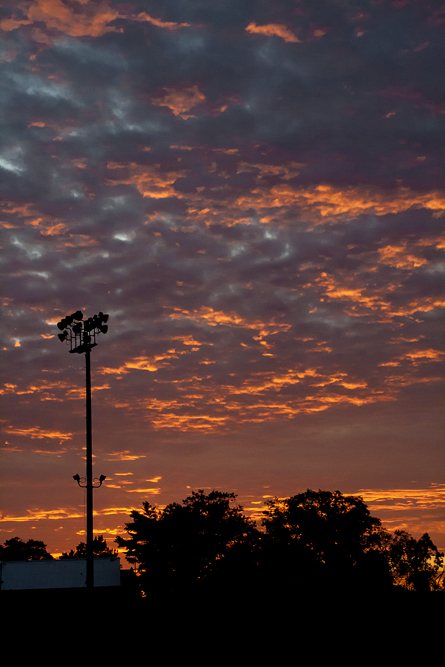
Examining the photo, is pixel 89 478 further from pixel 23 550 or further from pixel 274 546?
pixel 23 550

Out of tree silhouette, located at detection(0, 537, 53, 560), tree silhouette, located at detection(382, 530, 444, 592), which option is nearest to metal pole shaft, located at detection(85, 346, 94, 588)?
tree silhouette, located at detection(382, 530, 444, 592)

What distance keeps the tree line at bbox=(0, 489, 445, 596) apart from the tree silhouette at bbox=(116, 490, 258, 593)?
0.36 ft

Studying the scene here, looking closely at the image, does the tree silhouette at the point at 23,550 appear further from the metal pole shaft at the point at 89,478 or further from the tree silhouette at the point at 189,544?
the metal pole shaft at the point at 89,478

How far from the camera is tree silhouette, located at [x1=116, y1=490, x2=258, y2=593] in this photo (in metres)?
70.6

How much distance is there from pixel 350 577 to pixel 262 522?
45.3 feet

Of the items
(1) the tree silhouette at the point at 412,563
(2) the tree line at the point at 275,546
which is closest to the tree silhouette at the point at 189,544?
(2) the tree line at the point at 275,546

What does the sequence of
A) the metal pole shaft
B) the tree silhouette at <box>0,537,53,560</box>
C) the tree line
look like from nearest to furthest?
the metal pole shaft → the tree line → the tree silhouette at <box>0,537,53,560</box>

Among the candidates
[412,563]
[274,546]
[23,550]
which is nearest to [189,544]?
[274,546]

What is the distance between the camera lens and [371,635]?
23.3 metres

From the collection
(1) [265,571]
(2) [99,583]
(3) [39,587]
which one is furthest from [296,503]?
(3) [39,587]

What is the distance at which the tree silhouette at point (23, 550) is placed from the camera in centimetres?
14762

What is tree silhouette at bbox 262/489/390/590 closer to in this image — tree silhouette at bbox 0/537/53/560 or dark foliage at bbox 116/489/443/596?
dark foliage at bbox 116/489/443/596

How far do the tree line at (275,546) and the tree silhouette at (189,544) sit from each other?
111mm

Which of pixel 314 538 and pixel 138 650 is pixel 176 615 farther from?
pixel 314 538
